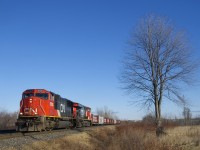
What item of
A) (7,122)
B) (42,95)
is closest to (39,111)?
(42,95)

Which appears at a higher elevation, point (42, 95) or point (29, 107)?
point (42, 95)

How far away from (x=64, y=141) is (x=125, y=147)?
4.12 m

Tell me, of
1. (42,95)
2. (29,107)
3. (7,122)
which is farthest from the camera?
(7,122)

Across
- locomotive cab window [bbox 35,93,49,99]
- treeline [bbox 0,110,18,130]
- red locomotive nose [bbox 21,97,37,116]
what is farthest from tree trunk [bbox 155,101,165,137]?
treeline [bbox 0,110,18,130]

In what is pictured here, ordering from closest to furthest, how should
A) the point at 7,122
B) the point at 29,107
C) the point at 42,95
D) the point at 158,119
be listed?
the point at 158,119
the point at 29,107
the point at 42,95
the point at 7,122

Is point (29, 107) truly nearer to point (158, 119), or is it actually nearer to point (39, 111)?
point (39, 111)

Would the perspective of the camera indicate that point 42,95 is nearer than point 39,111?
No

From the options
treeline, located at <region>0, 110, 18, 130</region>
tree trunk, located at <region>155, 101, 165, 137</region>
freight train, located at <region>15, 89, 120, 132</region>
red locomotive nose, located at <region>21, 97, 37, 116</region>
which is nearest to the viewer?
freight train, located at <region>15, 89, 120, 132</region>

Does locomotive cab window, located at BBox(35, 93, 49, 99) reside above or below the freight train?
above

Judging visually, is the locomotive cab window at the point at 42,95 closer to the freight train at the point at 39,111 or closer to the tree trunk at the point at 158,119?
the freight train at the point at 39,111

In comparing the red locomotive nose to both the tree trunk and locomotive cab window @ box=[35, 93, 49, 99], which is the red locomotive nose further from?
the tree trunk

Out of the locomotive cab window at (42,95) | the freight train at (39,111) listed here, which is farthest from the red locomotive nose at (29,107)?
the locomotive cab window at (42,95)

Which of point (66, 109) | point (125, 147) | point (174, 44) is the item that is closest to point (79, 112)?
point (66, 109)

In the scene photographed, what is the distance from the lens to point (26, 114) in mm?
23578
